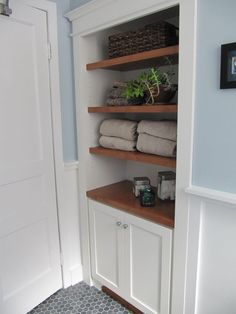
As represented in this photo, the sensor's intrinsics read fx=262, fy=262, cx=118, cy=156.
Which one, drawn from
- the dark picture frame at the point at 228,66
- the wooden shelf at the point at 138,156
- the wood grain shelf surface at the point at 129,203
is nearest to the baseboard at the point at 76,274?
the wood grain shelf surface at the point at 129,203

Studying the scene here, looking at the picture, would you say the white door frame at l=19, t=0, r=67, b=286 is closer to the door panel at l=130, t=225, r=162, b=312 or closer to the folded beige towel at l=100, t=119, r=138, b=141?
the folded beige towel at l=100, t=119, r=138, b=141

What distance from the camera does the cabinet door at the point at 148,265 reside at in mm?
1463

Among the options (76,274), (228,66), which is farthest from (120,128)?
(76,274)

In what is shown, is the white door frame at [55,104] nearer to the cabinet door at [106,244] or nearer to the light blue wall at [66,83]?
the light blue wall at [66,83]

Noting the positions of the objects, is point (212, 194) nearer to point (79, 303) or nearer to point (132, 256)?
point (132, 256)

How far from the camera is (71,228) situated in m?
1.98

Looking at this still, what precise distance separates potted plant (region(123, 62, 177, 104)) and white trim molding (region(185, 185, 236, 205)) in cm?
51

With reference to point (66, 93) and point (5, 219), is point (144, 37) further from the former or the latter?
point (5, 219)

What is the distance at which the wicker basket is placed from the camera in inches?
54.0

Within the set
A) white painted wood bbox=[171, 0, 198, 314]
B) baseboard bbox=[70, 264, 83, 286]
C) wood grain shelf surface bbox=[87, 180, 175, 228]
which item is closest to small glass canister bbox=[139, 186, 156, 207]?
wood grain shelf surface bbox=[87, 180, 175, 228]

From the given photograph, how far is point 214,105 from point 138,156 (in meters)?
0.55

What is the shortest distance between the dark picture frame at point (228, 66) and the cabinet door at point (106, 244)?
39.1 inches

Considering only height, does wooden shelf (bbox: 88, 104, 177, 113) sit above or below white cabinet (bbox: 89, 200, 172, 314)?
above

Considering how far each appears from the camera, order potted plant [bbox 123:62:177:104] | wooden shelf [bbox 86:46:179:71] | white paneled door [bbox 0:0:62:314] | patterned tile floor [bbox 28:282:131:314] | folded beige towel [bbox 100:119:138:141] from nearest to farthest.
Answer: wooden shelf [bbox 86:46:179:71] < potted plant [bbox 123:62:177:104] < white paneled door [bbox 0:0:62:314] < folded beige towel [bbox 100:119:138:141] < patterned tile floor [bbox 28:282:131:314]
